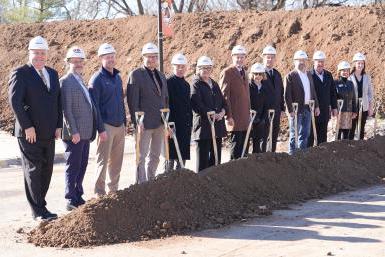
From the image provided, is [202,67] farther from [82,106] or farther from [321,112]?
[321,112]

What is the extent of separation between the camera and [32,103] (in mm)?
7992

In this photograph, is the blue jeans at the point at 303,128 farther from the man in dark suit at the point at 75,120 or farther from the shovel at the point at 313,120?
the man in dark suit at the point at 75,120

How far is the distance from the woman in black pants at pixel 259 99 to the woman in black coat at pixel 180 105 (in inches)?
60.6

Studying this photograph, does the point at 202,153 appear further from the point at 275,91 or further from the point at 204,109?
the point at 275,91

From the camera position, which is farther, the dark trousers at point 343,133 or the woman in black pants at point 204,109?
the dark trousers at point 343,133

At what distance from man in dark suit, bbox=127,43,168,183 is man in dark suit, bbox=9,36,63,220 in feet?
4.89

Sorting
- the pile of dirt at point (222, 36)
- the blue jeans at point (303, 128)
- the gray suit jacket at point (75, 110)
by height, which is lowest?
the blue jeans at point (303, 128)

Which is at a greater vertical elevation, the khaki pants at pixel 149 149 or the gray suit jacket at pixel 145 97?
the gray suit jacket at pixel 145 97

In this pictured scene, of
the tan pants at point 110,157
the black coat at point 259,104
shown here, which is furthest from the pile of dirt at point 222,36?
the tan pants at point 110,157

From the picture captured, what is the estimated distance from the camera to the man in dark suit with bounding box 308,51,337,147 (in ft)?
40.7

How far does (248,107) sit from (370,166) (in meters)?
2.55

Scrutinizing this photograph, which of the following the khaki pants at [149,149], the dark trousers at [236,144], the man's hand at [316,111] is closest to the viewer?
the khaki pants at [149,149]

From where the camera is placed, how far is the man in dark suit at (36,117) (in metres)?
7.89

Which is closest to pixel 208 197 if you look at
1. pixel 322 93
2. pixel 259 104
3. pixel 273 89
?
pixel 259 104
